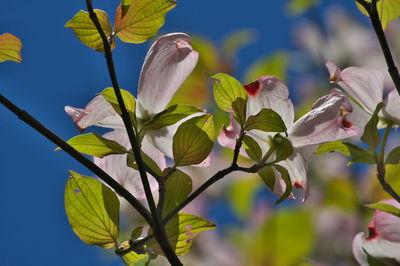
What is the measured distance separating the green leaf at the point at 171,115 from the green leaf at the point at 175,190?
0.04 m

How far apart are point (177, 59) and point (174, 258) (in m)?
0.13

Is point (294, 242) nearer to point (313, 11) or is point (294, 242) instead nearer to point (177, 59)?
point (177, 59)

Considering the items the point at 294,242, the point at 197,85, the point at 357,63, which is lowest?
the point at 294,242

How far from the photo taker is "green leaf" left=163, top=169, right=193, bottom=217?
0.41 m

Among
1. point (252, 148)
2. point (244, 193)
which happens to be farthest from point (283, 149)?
point (244, 193)

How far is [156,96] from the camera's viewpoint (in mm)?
415

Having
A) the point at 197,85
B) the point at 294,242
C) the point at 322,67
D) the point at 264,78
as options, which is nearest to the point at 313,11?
the point at 322,67

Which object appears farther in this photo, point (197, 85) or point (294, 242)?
point (197, 85)

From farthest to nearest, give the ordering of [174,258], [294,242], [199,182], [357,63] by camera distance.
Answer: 1. [357,63]
2. [199,182]
3. [294,242]
4. [174,258]

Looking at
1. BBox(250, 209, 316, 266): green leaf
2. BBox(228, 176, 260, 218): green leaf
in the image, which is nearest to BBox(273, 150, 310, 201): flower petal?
BBox(250, 209, 316, 266): green leaf

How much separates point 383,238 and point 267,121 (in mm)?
140

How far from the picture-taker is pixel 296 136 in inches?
16.4

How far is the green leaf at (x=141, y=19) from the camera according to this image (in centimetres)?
39

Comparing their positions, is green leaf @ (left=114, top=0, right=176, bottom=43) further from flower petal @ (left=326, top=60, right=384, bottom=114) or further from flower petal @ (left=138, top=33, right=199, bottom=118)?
flower petal @ (left=326, top=60, right=384, bottom=114)
